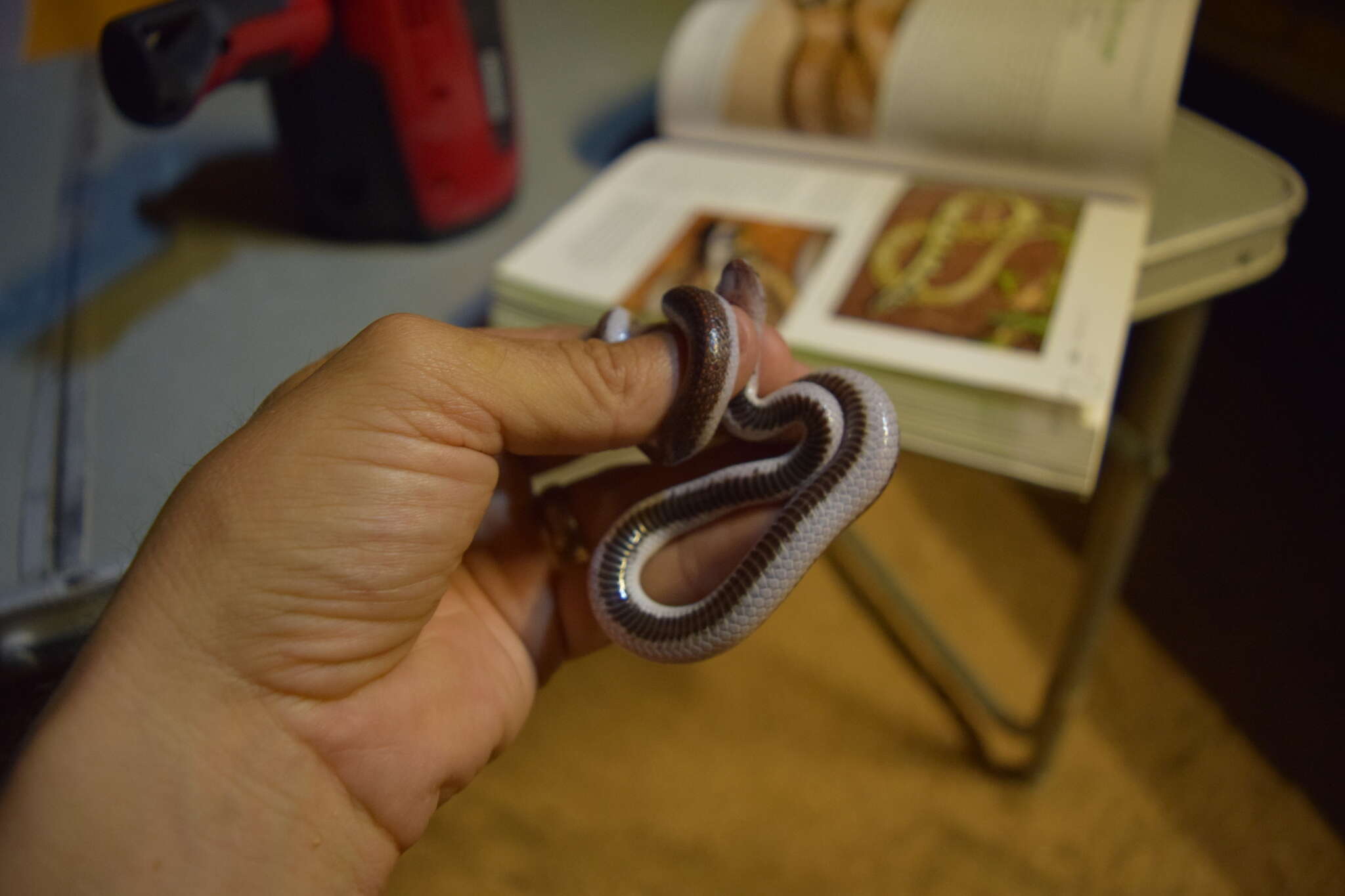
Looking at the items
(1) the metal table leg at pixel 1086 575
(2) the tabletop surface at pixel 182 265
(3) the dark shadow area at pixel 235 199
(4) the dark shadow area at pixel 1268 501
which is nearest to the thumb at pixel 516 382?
(2) the tabletop surface at pixel 182 265

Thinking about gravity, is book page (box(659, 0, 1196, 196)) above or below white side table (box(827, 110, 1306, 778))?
above

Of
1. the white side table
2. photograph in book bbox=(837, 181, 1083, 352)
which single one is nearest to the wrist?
photograph in book bbox=(837, 181, 1083, 352)

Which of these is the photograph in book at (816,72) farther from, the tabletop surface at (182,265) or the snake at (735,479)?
the snake at (735,479)

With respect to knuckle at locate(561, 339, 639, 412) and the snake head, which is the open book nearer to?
the snake head

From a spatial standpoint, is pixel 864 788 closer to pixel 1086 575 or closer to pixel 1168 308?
pixel 1086 575

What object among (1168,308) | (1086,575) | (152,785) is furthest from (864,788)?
(152,785)

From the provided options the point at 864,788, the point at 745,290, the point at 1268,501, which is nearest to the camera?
the point at 745,290

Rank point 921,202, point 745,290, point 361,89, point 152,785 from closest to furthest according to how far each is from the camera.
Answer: point 152,785 → point 745,290 → point 361,89 → point 921,202
